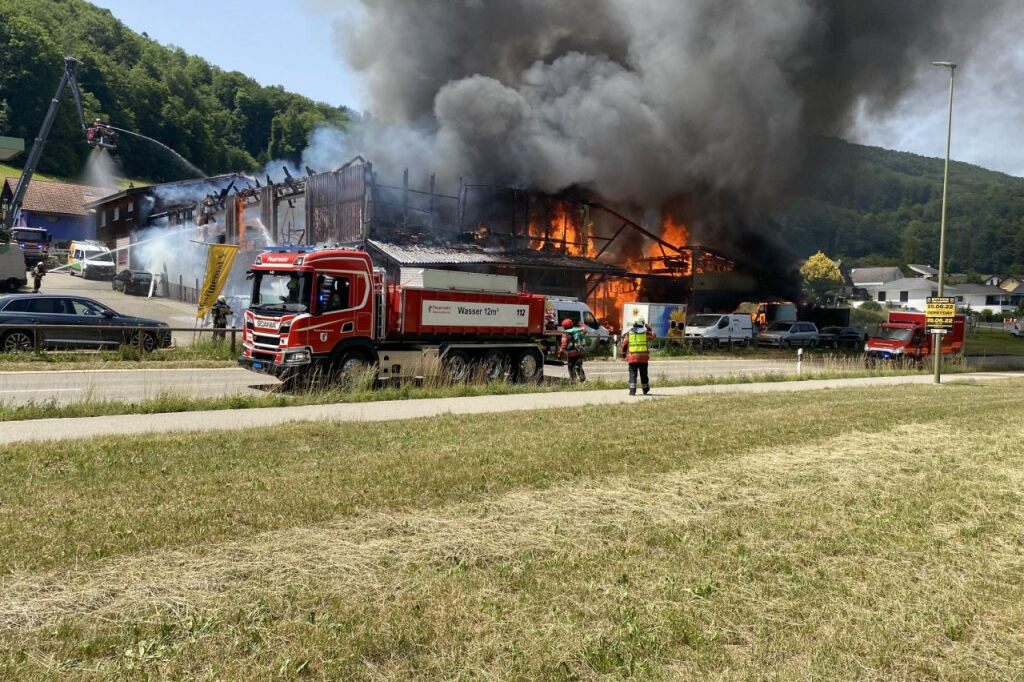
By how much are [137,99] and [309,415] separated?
3605 inches

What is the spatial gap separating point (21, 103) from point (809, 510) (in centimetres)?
9086

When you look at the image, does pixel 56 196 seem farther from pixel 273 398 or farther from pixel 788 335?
pixel 273 398

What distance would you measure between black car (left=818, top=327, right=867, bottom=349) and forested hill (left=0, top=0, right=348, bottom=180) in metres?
50.6

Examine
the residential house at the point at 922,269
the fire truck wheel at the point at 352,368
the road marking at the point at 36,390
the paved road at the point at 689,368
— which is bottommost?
the road marking at the point at 36,390

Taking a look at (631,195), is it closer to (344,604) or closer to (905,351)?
(905,351)

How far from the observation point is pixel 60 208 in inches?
2527

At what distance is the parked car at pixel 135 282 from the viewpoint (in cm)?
3750

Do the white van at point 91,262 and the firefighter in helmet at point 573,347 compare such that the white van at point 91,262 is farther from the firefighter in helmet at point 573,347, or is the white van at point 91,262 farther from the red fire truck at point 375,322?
the firefighter in helmet at point 573,347

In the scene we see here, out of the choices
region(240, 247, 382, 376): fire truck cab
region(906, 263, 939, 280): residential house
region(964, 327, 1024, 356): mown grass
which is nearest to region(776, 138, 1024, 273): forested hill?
region(906, 263, 939, 280): residential house

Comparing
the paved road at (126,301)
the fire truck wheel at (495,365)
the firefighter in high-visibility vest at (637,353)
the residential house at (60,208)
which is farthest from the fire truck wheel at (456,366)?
the residential house at (60,208)

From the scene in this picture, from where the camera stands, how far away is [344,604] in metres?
3.76

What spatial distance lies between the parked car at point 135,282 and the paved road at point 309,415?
100 feet

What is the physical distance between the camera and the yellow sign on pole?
797 inches

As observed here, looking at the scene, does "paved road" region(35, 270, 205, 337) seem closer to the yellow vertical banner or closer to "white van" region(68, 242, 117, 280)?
"white van" region(68, 242, 117, 280)
